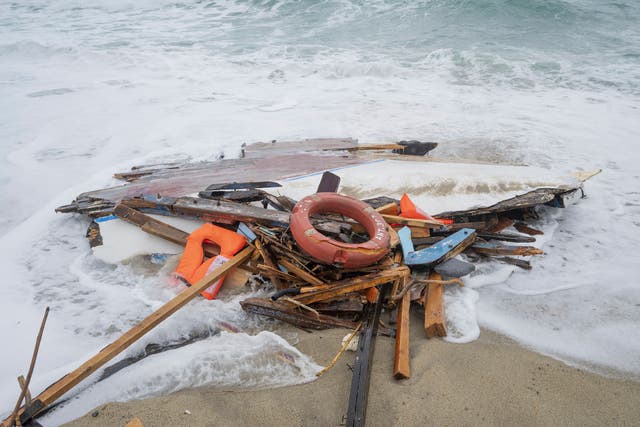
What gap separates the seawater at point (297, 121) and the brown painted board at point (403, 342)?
1.62 feet

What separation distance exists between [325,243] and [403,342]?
3.41ft

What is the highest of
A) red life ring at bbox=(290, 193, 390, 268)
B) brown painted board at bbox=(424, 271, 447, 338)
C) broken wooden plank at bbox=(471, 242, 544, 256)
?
red life ring at bbox=(290, 193, 390, 268)

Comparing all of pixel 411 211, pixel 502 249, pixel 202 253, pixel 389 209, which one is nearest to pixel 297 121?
pixel 389 209

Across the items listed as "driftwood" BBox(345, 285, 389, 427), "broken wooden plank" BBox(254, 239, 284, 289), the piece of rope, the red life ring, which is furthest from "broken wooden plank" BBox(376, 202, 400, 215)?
the piece of rope

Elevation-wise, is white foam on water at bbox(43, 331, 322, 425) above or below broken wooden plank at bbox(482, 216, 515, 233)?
above

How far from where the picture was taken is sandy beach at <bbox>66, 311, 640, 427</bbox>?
240 centimetres

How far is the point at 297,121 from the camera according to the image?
8.96 m

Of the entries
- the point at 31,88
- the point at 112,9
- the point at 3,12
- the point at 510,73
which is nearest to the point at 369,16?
the point at 510,73

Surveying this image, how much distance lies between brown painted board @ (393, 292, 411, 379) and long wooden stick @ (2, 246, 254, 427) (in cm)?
170

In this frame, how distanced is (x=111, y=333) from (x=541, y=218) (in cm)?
535

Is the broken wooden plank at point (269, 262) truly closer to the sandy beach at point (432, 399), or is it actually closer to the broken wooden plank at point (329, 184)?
the sandy beach at point (432, 399)

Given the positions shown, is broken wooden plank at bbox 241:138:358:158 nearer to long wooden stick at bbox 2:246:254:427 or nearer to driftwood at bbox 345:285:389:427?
long wooden stick at bbox 2:246:254:427

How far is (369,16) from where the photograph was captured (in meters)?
18.8

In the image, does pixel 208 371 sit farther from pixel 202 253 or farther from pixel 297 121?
pixel 297 121
